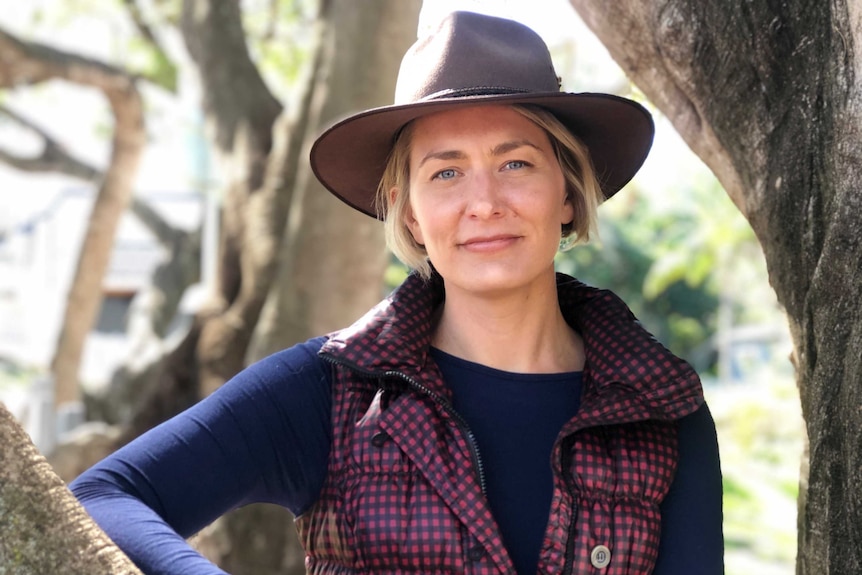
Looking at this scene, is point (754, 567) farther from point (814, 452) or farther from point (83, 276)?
point (814, 452)

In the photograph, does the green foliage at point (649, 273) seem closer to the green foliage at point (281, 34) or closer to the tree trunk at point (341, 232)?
the green foliage at point (281, 34)

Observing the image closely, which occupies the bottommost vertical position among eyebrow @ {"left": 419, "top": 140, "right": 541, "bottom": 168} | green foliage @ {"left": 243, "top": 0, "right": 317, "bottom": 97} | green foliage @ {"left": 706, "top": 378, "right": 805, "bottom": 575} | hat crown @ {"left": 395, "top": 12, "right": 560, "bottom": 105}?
green foliage @ {"left": 706, "top": 378, "right": 805, "bottom": 575}

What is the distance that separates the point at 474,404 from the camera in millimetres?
2264

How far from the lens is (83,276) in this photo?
32.6 ft

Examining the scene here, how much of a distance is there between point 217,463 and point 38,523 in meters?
0.63

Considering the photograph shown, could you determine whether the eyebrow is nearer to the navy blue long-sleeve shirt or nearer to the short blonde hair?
the short blonde hair

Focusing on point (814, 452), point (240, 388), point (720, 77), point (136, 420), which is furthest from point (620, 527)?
point (136, 420)

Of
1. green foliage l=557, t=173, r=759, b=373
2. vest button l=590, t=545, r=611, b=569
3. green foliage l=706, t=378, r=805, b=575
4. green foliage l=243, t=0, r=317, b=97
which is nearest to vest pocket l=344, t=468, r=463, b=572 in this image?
vest button l=590, t=545, r=611, b=569

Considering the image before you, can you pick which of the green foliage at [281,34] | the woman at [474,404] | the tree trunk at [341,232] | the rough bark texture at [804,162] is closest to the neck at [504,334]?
the woman at [474,404]

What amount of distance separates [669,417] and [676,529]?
0.69ft

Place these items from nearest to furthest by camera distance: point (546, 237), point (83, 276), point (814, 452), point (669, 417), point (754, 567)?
point (814, 452) → point (669, 417) → point (546, 237) → point (83, 276) → point (754, 567)

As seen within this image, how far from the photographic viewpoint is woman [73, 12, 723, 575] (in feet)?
6.66

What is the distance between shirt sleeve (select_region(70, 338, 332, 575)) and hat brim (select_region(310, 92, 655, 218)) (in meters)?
0.45

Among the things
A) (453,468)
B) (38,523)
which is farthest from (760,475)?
(38,523)
